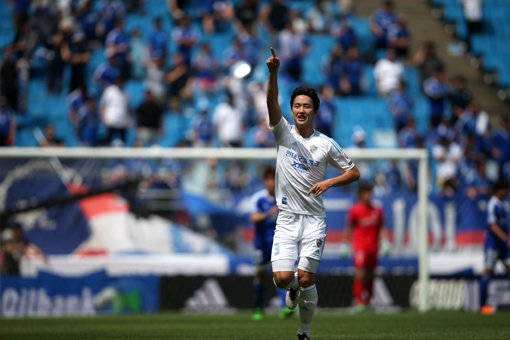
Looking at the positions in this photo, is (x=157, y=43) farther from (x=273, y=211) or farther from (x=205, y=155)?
(x=273, y=211)

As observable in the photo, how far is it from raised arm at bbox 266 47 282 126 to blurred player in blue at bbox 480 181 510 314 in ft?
27.6

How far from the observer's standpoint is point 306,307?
8.27 metres

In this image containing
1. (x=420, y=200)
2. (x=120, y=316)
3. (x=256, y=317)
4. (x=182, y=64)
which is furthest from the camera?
(x=182, y=64)

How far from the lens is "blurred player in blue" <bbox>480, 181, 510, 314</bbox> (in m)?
15.6

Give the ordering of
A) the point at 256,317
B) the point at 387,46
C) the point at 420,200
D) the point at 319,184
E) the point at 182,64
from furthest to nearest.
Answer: the point at 387,46 < the point at 182,64 < the point at 420,200 < the point at 256,317 < the point at 319,184

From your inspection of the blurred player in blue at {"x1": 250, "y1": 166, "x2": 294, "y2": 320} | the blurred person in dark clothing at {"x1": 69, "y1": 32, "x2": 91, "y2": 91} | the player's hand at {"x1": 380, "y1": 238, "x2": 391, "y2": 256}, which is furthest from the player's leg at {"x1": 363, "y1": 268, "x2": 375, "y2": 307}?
the blurred person in dark clothing at {"x1": 69, "y1": 32, "x2": 91, "y2": 91}

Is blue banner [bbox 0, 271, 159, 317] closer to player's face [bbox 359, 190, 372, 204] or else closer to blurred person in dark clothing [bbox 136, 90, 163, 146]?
player's face [bbox 359, 190, 372, 204]

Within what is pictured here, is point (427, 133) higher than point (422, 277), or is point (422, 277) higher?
point (427, 133)

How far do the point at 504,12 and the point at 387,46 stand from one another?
5.89 metres

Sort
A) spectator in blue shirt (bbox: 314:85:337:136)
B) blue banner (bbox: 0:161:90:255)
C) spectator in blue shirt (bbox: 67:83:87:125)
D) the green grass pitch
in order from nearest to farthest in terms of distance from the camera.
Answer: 1. the green grass pitch
2. blue banner (bbox: 0:161:90:255)
3. spectator in blue shirt (bbox: 67:83:87:125)
4. spectator in blue shirt (bbox: 314:85:337:136)

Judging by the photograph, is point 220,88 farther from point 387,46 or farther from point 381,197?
point 381,197

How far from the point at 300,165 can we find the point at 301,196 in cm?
30

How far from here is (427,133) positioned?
23.5 m

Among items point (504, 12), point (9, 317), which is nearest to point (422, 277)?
point (9, 317)
